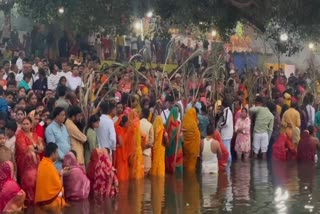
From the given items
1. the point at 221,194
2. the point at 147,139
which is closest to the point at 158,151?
the point at 147,139

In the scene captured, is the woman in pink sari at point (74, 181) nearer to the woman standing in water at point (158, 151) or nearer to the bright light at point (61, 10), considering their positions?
the woman standing in water at point (158, 151)

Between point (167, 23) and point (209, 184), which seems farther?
point (167, 23)

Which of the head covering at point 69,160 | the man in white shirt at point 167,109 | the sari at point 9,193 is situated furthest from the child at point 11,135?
the man in white shirt at point 167,109

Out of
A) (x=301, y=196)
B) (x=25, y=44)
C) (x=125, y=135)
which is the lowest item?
(x=301, y=196)

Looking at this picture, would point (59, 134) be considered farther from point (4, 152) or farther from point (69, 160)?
point (4, 152)

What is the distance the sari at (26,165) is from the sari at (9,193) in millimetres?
629

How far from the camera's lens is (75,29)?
23.8 meters

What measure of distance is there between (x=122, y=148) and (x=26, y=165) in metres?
2.88

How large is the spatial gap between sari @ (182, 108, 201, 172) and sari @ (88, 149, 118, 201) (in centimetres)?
349

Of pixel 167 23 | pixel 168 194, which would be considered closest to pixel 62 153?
pixel 168 194

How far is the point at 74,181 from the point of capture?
1246 centimetres

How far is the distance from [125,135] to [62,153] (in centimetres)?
212

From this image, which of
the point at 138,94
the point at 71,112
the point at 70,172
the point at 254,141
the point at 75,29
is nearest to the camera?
the point at 70,172

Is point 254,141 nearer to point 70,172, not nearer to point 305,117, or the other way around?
point 305,117
